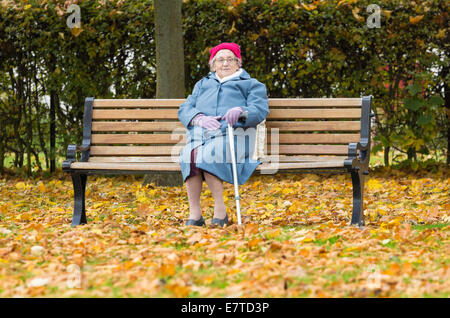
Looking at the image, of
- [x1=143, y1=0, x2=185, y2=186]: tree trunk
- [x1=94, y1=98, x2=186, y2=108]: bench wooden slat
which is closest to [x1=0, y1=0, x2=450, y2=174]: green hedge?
[x1=143, y1=0, x2=185, y2=186]: tree trunk

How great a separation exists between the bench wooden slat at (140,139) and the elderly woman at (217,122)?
0.31m

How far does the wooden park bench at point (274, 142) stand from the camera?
4.84 metres

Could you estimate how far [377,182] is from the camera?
721cm

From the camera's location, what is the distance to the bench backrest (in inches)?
200

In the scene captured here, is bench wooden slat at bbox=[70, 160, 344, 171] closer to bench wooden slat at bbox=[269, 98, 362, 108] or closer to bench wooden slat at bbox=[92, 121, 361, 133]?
bench wooden slat at bbox=[92, 121, 361, 133]

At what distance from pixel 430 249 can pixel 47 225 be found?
2818 millimetres

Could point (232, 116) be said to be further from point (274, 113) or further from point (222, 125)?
point (274, 113)

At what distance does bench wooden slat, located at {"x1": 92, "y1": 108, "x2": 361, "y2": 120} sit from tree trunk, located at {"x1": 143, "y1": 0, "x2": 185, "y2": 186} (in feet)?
5.76

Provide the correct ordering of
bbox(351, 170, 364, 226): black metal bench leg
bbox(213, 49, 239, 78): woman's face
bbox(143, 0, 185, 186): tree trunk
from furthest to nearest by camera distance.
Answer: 1. bbox(143, 0, 185, 186): tree trunk
2. bbox(213, 49, 239, 78): woman's face
3. bbox(351, 170, 364, 226): black metal bench leg

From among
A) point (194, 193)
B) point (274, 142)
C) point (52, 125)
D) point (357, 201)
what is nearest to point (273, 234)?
point (194, 193)

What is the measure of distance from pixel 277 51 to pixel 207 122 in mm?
3364

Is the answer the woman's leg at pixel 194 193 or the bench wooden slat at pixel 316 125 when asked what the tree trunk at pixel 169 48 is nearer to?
the bench wooden slat at pixel 316 125

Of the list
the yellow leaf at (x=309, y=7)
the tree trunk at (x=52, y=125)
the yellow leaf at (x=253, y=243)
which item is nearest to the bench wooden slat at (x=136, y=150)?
the yellow leaf at (x=253, y=243)
